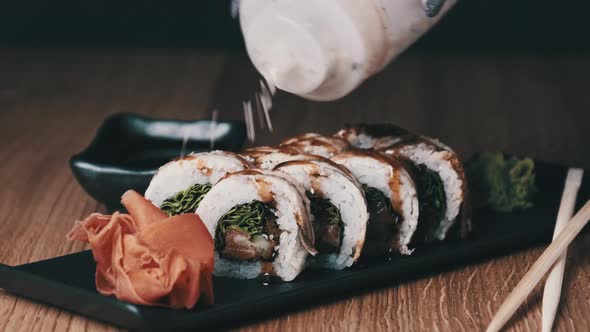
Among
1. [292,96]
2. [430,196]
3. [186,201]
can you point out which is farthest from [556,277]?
[292,96]

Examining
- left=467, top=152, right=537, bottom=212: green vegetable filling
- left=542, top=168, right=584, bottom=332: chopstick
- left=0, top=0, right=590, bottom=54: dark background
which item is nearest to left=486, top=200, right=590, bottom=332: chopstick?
left=542, top=168, right=584, bottom=332: chopstick

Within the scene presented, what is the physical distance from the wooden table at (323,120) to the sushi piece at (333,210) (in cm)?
16

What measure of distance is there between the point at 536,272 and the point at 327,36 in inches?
33.6

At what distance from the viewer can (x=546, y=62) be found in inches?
258

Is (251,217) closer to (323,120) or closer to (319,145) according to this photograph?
(319,145)

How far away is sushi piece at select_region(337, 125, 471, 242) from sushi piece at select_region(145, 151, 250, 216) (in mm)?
586

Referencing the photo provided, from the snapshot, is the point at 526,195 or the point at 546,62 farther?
the point at 546,62

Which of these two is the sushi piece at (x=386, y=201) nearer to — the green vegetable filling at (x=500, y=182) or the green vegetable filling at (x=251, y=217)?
the green vegetable filling at (x=251, y=217)

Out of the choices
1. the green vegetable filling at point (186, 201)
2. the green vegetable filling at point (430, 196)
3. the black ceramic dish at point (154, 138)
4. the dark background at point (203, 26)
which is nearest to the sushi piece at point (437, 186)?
the green vegetable filling at point (430, 196)

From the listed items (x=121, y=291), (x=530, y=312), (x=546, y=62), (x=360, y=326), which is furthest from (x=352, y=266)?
(x=546, y=62)

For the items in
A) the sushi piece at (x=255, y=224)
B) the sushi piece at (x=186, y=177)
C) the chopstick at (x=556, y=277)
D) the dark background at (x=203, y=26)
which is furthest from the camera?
the dark background at (x=203, y=26)

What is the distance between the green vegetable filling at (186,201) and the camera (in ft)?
9.98

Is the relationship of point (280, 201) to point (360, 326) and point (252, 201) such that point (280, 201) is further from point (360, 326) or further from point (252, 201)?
point (360, 326)

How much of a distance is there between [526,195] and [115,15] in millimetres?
3852
